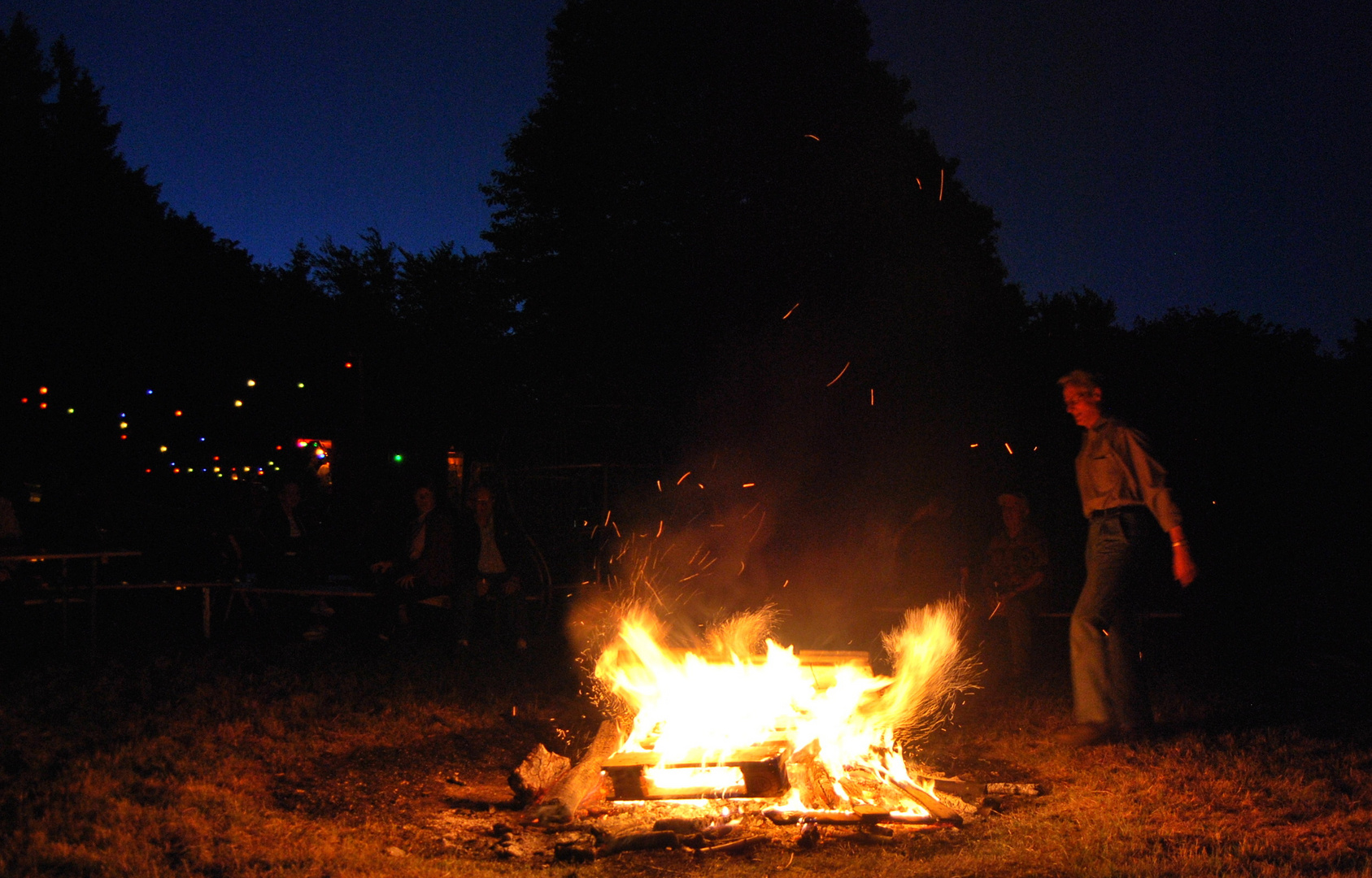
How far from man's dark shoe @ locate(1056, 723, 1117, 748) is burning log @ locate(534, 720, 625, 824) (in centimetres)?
225

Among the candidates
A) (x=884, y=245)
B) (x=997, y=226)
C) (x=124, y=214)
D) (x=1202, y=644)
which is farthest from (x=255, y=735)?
(x=997, y=226)

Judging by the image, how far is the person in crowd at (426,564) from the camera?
27.3 ft

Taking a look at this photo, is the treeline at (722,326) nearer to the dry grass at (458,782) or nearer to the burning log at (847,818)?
the dry grass at (458,782)

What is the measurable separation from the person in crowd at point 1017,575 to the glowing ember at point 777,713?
2.56 ft

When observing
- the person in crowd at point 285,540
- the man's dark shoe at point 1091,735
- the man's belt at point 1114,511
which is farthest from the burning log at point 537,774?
the person in crowd at point 285,540

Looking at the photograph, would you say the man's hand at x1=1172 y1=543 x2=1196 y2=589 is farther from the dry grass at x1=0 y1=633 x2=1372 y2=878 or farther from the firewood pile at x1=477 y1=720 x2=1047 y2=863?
the firewood pile at x1=477 y1=720 x2=1047 y2=863

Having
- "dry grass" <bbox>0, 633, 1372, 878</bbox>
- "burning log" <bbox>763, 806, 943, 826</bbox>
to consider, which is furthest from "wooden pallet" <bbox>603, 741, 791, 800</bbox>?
"dry grass" <bbox>0, 633, 1372, 878</bbox>

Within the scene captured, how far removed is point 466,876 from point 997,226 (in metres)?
20.4

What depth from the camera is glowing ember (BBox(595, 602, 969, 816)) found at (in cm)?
417

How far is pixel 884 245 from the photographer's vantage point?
15.8 meters

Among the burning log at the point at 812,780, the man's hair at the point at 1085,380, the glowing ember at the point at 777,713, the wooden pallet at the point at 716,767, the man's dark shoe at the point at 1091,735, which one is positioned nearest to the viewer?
the burning log at the point at 812,780

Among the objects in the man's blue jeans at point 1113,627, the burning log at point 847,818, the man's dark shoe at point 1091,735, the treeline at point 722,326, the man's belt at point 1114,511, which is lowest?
the burning log at point 847,818

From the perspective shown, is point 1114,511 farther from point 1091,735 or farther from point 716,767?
point 716,767

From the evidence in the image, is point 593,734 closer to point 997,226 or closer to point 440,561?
point 440,561
